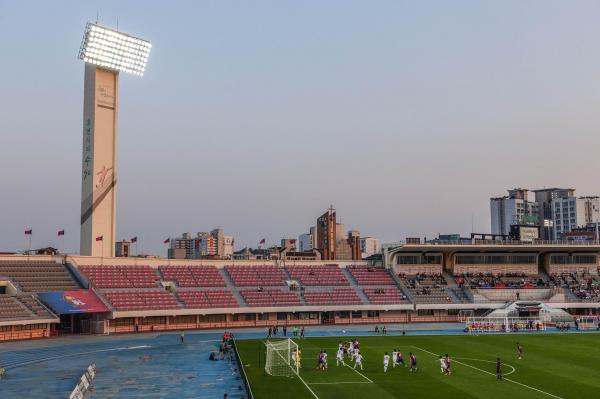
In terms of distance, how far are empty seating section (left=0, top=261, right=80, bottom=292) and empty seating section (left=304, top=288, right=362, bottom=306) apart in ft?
113

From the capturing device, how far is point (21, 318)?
70.5 metres

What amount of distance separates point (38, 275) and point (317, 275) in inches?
1728

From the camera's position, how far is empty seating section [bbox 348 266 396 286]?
10331cm

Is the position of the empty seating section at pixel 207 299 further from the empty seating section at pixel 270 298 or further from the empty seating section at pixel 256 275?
the empty seating section at pixel 256 275

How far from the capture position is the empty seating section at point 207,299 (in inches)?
3396

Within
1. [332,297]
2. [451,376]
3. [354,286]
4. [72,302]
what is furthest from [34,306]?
[451,376]

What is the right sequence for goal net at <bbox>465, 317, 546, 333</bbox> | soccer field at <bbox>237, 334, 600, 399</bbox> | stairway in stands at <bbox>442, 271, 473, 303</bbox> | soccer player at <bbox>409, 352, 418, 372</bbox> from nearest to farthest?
soccer field at <bbox>237, 334, 600, 399</bbox>, soccer player at <bbox>409, 352, 418, 372</bbox>, goal net at <bbox>465, 317, 546, 333</bbox>, stairway in stands at <bbox>442, 271, 473, 303</bbox>

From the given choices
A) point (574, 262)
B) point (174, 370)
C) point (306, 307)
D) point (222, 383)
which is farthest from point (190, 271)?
point (574, 262)

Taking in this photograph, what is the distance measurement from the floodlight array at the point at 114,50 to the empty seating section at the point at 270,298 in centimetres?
3725

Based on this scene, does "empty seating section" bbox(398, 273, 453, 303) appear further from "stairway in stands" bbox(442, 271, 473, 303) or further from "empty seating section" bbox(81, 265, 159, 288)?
"empty seating section" bbox(81, 265, 159, 288)

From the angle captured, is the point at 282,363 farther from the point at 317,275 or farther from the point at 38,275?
the point at 317,275

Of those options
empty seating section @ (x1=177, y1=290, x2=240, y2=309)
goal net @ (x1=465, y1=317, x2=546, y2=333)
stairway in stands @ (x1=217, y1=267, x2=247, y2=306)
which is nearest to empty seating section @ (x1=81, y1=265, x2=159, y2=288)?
empty seating section @ (x1=177, y1=290, x2=240, y2=309)

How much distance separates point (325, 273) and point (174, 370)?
55080mm

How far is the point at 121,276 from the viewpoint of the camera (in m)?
88.2
